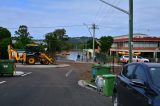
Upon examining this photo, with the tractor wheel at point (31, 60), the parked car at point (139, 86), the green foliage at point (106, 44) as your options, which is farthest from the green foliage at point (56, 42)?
the parked car at point (139, 86)

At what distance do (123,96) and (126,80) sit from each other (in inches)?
17.4

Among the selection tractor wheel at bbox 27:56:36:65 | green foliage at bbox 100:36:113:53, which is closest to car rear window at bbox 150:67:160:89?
tractor wheel at bbox 27:56:36:65

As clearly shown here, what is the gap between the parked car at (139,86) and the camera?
939 centimetres

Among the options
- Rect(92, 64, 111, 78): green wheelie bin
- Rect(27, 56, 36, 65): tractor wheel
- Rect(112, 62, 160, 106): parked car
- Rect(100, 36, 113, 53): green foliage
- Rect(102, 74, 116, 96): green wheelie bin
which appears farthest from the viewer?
Rect(100, 36, 113, 53): green foliage

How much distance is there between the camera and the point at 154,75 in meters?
10.2

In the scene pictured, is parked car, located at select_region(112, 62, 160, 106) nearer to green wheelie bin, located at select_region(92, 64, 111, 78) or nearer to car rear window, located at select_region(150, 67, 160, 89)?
car rear window, located at select_region(150, 67, 160, 89)

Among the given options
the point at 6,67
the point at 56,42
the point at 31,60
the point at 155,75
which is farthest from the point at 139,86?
the point at 56,42

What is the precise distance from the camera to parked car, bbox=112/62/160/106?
30.8 ft

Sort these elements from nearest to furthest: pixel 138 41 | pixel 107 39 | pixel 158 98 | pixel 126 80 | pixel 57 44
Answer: pixel 158 98, pixel 126 80, pixel 138 41, pixel 107 39, pixel 57 44

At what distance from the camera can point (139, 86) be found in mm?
9953

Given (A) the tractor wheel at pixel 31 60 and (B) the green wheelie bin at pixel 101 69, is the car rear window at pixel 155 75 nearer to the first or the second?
(B) the green wheelie bin at pixel 101 69

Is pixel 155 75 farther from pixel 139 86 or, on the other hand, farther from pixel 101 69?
pixel 101 69

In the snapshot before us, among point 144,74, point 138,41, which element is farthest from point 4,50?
point 144,74

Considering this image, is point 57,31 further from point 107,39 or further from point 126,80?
point 126,80
